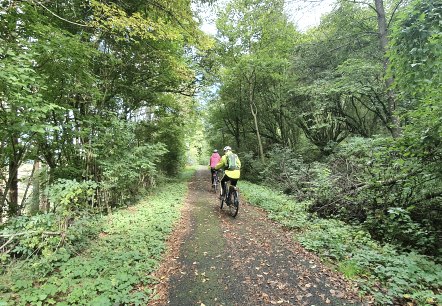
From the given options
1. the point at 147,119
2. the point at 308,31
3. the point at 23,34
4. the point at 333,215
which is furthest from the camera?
the point at 308,31

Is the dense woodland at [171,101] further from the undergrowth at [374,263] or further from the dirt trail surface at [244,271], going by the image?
the dirt trail surface at [244,271]

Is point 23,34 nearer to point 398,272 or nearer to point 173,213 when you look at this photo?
point 173,213

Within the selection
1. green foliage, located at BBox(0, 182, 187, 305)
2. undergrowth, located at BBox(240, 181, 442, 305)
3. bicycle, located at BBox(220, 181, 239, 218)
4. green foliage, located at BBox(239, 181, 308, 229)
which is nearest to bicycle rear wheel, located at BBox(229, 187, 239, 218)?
bicycle, located at BBox(220, 181, 239, 218)

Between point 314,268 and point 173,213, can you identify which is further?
point 173,213

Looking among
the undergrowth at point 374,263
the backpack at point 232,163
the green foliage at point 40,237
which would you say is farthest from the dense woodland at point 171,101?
the backpack at point 232,163

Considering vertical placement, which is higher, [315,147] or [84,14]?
[84,14]

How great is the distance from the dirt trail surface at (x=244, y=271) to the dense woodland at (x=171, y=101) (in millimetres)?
1435

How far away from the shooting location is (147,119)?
1572 cm

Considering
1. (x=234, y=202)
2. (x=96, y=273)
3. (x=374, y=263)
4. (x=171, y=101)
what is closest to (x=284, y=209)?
(x=234, y=202)

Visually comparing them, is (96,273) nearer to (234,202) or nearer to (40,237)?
(40,237)

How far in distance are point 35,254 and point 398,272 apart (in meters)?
6.45

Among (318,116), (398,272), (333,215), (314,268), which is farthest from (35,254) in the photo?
(318,116)

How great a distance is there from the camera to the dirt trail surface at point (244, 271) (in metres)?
3.63

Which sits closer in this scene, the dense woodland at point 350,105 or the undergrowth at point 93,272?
the undergrowth at point 93,272
